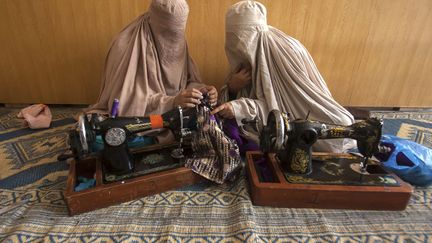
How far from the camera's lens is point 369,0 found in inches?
64.7

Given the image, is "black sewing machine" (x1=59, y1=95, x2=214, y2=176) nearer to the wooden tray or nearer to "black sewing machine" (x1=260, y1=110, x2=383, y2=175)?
the wooden tray

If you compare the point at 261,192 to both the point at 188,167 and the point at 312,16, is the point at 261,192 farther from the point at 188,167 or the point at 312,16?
the point at 312,16

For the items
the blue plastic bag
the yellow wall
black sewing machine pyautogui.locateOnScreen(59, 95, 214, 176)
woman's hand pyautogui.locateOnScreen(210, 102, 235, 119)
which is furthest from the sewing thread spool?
the blue plastic bag

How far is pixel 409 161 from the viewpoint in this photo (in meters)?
1.03

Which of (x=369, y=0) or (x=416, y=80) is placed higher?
(x=369, y=0)

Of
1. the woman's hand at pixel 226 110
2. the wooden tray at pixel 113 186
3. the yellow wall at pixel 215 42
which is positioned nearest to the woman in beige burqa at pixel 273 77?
the woman's hand at pixel 226 110

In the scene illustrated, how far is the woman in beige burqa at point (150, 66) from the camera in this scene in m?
1.09

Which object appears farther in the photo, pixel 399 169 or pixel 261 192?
A: pixel 399 169

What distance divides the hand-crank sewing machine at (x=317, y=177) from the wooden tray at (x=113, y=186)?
0.98 feet

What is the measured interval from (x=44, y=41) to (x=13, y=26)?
21cm

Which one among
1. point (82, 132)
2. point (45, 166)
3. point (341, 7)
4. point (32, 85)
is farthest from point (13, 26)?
point (341, 7)

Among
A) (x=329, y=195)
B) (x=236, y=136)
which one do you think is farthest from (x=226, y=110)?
(x=329, y=195)

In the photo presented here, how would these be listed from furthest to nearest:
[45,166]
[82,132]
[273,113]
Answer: [45,166] → [273,113] → [82,132]

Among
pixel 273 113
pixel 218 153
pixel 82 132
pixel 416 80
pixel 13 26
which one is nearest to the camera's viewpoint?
pixel 82 132
